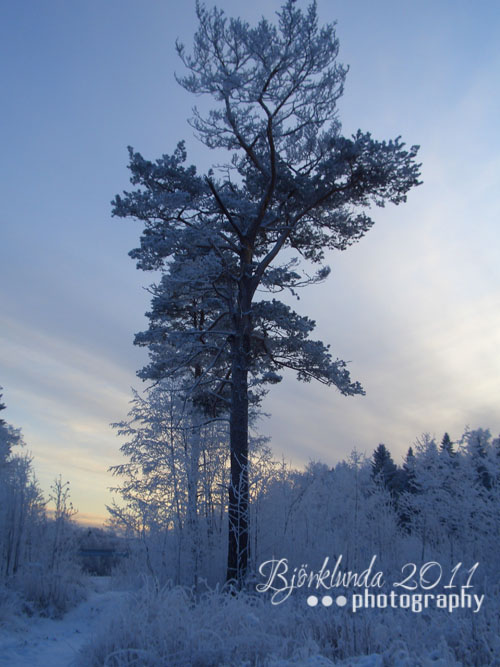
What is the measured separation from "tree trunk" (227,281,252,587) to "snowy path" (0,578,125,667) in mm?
2475

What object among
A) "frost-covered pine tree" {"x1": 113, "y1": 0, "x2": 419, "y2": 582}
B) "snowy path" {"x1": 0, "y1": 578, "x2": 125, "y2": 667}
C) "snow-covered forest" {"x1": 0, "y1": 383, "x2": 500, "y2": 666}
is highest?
"frost-covered pine tree" {"x1": 113, "y1": 0, "x2": 419, "y2": 582}

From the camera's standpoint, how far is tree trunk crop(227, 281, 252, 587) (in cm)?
1064

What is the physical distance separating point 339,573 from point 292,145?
9.84 m

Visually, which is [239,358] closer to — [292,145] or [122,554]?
[292,145]

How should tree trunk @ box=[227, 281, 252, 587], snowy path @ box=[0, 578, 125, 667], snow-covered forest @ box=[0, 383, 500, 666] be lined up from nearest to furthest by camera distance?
snow-covered forest @ box=[0, 383, 500, 666], snowy path @ box=[0, 578, 125, 667], tree trunk @ box=[227, 281, 252, 587]

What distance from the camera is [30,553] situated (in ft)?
48.0

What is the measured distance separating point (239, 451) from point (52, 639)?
5100 mm

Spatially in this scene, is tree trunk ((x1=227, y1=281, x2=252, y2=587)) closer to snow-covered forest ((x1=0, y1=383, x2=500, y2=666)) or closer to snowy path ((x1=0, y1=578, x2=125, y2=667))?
snow-covered forest ((x1=0, y1=383, x2=500, y2=666))

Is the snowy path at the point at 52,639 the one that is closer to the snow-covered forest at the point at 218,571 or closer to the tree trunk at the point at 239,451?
the snow-covered forest at the point at 218,571

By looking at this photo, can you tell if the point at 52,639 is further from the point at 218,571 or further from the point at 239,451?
the point at 239,451

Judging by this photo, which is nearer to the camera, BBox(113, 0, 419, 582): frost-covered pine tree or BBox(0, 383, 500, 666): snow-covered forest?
BBox(0, 383, 500, 666): snow-covered forest

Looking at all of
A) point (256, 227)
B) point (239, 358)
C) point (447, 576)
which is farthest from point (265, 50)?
point (447, 576)

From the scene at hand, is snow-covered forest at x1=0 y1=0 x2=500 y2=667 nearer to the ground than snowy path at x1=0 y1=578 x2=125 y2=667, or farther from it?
farther from it

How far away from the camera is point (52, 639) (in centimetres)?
950
